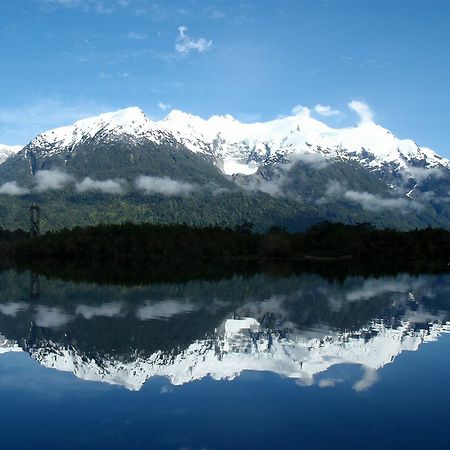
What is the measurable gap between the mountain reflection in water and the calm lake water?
16 centimetres

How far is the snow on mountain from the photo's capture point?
113 ft

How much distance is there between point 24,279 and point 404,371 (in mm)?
84047

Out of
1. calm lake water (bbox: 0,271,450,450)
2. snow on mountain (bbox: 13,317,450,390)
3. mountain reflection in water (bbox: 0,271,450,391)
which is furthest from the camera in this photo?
mountain reflection in water (bbox: 0,271,450,391)

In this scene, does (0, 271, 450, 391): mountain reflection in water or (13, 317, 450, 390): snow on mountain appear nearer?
(13, 317, 450, 390): snow on mountain

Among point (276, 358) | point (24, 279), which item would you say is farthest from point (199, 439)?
point (24, 279)

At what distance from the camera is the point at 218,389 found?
104 ft

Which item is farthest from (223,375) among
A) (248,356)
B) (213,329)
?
(213,329)

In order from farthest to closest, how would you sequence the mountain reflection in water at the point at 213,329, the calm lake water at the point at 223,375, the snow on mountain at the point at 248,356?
the mountain reflection in water at the point at 213,329
the snow on mountain at the point at 248,356
the calm lake water at the point at 223,375

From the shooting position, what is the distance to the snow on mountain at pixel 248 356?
3459cm

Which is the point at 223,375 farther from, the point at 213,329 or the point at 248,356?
the point at 213,329

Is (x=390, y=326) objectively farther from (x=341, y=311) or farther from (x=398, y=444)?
(x=398, y=444)

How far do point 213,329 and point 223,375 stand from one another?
16213 millimetres

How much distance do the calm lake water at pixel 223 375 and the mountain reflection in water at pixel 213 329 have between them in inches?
6.2

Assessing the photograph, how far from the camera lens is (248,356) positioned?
39.6 m
